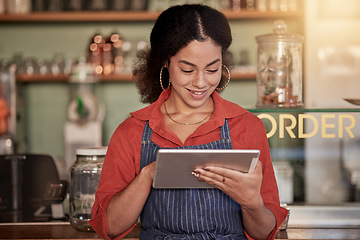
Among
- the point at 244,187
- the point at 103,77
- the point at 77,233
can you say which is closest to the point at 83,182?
the point at 77,233

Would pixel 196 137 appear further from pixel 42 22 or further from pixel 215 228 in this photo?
pixel 42 22

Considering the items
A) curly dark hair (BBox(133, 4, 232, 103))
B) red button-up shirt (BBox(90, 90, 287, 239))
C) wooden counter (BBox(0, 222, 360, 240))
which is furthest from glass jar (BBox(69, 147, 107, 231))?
curly dark hair (BBox(133, 4, 232, 103))

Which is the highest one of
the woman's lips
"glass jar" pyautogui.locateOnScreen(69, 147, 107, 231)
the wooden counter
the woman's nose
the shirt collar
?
the woman's nose

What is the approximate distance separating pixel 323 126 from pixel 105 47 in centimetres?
260

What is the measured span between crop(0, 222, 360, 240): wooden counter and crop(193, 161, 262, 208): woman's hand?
1.21ft

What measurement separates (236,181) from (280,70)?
730mm

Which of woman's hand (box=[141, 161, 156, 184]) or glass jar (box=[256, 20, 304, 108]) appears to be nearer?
woman's hand (box=[141, 161, 156, 184])

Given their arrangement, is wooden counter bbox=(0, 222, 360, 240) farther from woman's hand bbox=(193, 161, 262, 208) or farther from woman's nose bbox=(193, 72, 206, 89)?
woman's nose bbox=(193, 72, 206, 89)

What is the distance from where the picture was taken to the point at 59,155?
420cm

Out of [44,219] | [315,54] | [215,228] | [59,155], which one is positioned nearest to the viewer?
[215,228]

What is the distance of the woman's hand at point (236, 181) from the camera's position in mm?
1126

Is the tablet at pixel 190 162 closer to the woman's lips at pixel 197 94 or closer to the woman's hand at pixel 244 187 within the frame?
the woman's hand at pixel 244 187

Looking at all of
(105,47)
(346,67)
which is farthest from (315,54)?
(105,47)

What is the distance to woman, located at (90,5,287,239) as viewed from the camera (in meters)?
1.24
